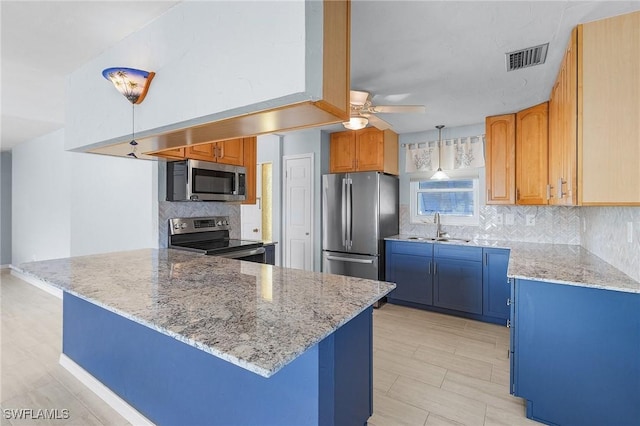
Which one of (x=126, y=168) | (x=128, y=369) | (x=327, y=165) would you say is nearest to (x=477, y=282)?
(x=327, y=165)

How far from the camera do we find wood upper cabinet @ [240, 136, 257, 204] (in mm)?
3439

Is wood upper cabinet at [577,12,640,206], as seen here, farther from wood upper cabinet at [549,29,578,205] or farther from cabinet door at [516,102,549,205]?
cabinet door at [516,102,549,205]

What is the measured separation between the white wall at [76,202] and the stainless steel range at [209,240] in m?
0.20

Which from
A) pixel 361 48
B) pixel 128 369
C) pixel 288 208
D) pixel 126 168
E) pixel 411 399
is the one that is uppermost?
pixel 361 48

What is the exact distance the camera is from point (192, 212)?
3219 millimetres

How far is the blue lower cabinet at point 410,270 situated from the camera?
3.79 m

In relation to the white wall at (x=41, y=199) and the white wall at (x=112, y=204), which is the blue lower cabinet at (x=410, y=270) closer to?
the white wall at (x=112, y=204)

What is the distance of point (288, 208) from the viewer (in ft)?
15.5

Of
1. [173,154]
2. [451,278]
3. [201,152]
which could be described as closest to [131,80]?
[173,154]

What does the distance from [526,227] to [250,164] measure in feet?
11.1

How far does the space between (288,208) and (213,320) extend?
3650 mm

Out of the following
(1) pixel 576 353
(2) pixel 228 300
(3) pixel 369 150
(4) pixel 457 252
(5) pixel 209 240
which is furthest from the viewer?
(3) pixel 369 150

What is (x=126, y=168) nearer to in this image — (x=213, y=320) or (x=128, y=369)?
(x=128, y=369)

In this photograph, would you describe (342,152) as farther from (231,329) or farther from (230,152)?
(231,329)
